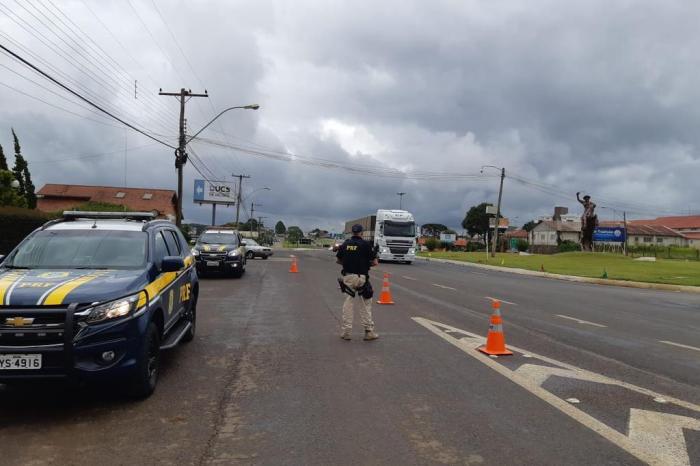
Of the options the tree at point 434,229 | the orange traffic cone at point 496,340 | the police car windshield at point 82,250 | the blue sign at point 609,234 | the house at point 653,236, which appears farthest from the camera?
the tree at point 434,229

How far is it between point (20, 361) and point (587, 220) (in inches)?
2112

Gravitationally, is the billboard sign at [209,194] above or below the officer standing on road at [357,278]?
above

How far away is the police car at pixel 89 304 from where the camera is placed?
477 cm

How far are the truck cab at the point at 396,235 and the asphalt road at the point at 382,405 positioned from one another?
2634cm

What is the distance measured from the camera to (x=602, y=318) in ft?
42.6

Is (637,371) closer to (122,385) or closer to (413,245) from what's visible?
(122,385)

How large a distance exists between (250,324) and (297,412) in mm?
5344

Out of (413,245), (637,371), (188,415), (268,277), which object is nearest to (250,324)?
(188,415)

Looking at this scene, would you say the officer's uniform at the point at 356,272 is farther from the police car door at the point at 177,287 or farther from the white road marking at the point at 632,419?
the police car door at the point at 177,287

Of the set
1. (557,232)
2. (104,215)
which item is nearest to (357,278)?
(104,215)

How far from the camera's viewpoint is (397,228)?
36.7 meters

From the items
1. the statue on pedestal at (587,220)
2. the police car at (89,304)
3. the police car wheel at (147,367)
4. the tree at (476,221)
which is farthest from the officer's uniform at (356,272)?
the tree at (476,221)

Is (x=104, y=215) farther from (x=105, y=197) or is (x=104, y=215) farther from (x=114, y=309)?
(x=105, y=197)

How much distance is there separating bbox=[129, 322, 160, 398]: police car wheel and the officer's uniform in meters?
3.52
